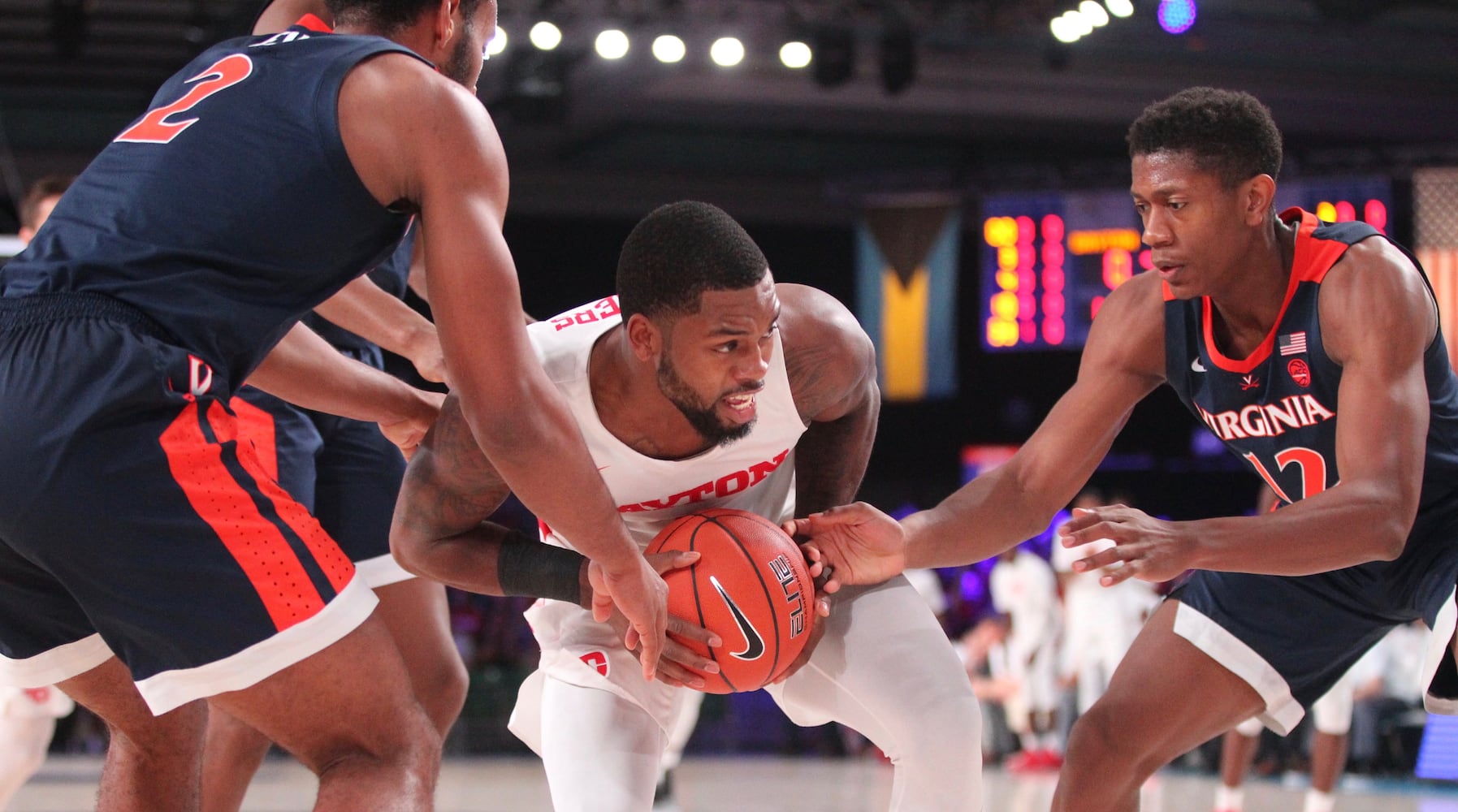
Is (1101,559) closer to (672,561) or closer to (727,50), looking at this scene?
(672,561)

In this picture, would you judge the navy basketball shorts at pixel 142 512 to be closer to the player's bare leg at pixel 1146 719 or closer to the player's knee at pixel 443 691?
the player's knee at pixel 443 691

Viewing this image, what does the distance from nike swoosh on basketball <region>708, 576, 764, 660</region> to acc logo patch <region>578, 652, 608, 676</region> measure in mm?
349

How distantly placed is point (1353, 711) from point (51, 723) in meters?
8.41

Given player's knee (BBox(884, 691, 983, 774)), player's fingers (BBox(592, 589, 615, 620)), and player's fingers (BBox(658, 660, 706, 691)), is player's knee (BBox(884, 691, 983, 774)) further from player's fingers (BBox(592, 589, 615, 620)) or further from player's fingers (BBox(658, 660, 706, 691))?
player's fingers (BBox(592, 589, 615, 620))

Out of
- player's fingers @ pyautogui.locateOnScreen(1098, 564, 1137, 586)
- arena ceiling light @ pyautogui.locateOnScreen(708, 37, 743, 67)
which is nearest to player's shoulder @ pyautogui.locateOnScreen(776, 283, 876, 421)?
player's fingers @ pyautogui.locateOnScreen(1098, 564, 1137, 586)

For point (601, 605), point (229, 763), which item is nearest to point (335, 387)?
point (601, 605)

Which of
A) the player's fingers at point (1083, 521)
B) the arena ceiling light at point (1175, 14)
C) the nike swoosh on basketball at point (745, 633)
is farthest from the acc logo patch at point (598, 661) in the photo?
the arena ceiling light at point (1175, 14)

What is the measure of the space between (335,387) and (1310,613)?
2260 mm

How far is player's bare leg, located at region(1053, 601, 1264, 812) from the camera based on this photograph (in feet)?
10.3

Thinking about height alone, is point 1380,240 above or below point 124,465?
above

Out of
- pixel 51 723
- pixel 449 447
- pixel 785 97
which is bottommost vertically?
pixel 51 723

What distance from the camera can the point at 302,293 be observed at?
2.27 metres

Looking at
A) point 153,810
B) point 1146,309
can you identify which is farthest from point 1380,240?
point 153,810

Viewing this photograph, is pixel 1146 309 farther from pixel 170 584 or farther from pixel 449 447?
pixel 170 584
